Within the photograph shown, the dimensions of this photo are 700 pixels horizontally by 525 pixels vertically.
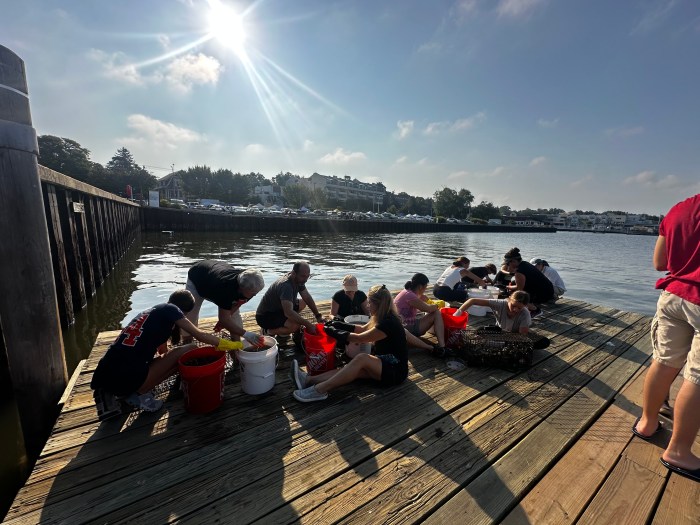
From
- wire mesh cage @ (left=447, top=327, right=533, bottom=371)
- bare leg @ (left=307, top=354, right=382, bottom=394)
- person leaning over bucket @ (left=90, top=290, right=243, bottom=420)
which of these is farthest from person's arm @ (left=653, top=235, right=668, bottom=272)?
person leaning over bucket @ (left=90, top=290, right=243, bottom=420)

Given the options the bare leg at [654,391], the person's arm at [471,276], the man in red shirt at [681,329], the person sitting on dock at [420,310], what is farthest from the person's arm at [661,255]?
the person's arm at [471,276]

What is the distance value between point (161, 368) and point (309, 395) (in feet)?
5.00

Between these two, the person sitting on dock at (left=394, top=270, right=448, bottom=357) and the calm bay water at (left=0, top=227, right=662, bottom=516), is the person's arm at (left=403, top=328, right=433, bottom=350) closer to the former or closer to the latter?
the person sitting on dock at (left=394, top=270, right=448, bottom=357)

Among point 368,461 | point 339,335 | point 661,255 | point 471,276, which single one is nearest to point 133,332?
point 339,335

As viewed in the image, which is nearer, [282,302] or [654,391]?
[654,391]

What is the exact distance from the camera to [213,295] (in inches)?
160

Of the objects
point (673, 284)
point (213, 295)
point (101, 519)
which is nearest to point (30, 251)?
point (213, 295)

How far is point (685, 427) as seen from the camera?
7.71 feet

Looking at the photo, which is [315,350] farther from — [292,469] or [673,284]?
[673,284]

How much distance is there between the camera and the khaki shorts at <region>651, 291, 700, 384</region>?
7.32 ft

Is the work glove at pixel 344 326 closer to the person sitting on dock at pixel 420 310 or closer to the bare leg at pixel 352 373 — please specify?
the bare leg at pixel 352 373

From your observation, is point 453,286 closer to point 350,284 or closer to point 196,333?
point 350,284

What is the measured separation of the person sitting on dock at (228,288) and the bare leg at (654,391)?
3687 millimetres

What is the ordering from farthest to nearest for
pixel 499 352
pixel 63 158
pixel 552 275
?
1. pixel 63 158
2. pixel 552 275
3. pixel 499 352
